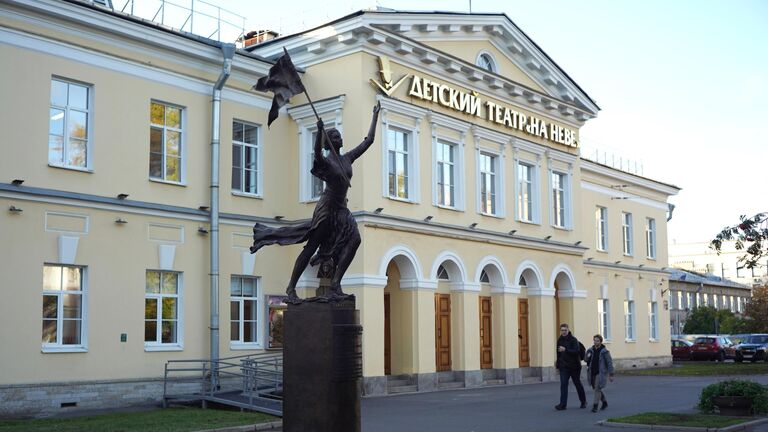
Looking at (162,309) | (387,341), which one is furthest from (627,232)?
(162,309)

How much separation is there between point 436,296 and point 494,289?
261 cm

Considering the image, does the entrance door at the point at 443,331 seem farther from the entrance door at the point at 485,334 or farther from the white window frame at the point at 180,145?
the white window frame at the point at 180,145

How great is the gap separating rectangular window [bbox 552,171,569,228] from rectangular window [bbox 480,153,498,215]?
3.67 m

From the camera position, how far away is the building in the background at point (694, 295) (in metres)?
68.7

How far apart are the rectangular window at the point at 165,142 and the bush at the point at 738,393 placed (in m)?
13.2

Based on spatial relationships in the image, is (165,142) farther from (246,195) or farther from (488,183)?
(488,183)

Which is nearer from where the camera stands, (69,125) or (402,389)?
(69,125)

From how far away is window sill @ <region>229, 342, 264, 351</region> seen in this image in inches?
911

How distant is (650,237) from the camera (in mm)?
42250

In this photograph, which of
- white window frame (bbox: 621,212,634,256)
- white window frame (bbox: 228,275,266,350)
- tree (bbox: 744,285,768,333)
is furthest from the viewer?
tree (bbox: 744,285,768,333)

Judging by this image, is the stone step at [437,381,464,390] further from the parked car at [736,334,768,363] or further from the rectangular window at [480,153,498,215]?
the parked car at [736,334,768,363]

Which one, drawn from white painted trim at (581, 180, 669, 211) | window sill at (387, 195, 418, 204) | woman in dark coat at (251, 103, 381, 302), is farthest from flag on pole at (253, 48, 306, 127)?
white painted trim at (581, 180, 669, 211)

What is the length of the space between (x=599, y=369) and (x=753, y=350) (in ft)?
98.4

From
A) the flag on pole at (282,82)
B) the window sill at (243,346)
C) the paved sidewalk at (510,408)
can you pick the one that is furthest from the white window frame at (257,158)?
the flag on pole at (282,82)
